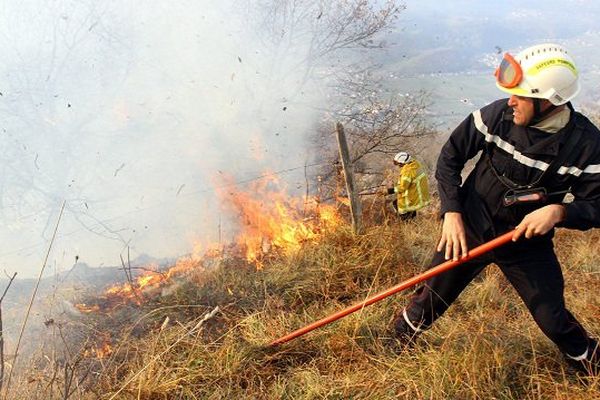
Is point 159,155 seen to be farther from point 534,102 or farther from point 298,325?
point 534,102

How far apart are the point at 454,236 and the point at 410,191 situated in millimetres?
4431

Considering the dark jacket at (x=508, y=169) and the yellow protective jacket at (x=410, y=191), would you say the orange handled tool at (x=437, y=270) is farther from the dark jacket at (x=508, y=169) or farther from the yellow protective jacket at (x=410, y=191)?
the yellow protective jacket at (x=410, y=191)

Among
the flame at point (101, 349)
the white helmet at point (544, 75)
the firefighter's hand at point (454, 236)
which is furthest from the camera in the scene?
the flame at point (101, 349)

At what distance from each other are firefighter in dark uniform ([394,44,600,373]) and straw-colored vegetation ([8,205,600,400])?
0.29m

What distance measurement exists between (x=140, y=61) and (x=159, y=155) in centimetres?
278

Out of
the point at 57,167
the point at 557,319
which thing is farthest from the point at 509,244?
the point at 57,167

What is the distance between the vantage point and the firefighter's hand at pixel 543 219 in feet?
6.59

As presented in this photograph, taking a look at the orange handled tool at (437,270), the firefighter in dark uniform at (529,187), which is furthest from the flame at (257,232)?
the firefighter in dark uniform at (529,187)

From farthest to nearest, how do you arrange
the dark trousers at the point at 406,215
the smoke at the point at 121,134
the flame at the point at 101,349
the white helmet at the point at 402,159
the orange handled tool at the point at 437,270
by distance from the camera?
the smoke at the point at 121,134, the white helmet at the point at 402,159, the dark trousers at the point at 406,215, the flame at the point at 101,349, the orange handled tool at the point at 437,270

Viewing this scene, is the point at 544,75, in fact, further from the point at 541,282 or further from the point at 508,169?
the point at 541,282

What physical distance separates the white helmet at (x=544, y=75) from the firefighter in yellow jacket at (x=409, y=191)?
180 inches

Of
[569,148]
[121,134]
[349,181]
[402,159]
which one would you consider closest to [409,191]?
[402,159]

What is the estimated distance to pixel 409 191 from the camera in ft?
21.8

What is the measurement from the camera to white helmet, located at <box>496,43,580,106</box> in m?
1.99
